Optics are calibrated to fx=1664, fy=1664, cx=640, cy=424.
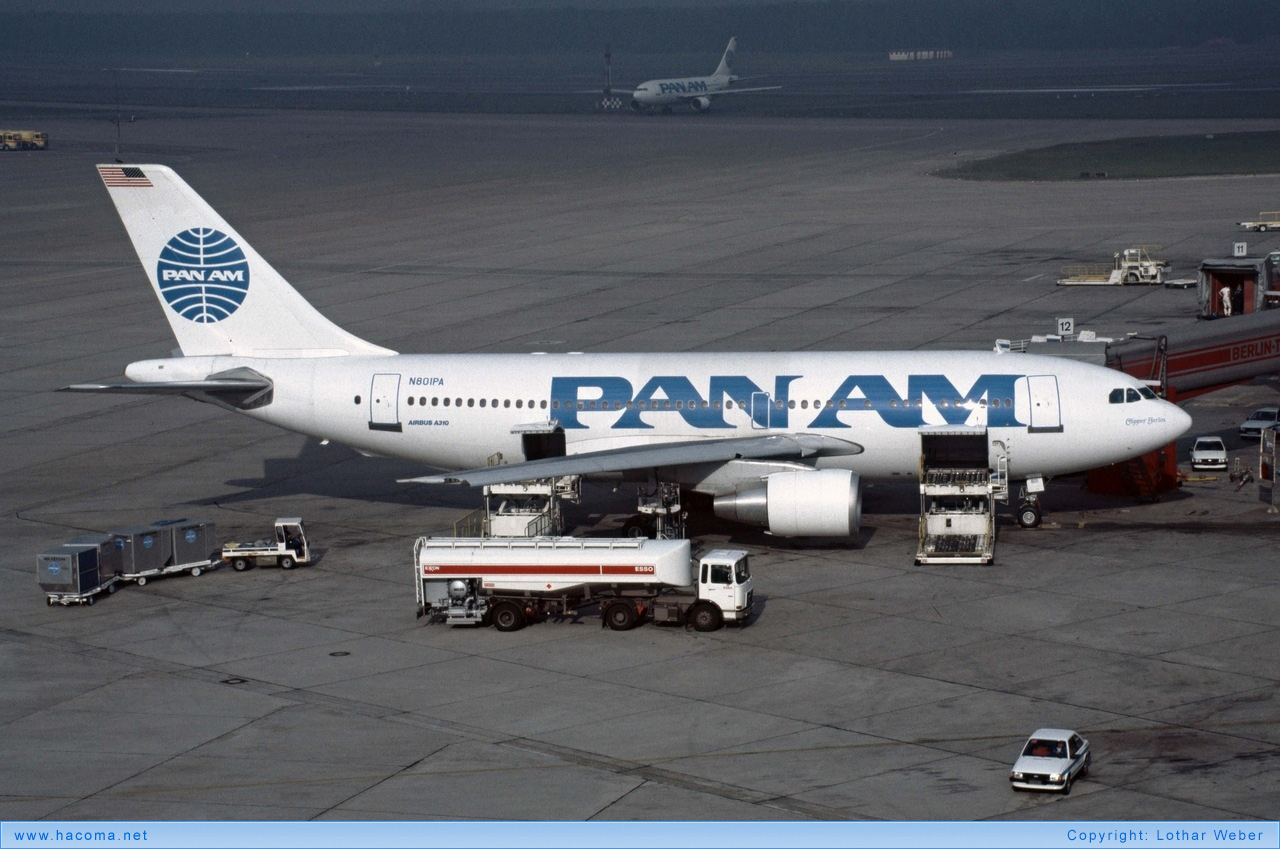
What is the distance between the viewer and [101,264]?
108 m

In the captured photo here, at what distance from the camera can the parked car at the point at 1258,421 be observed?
58.1m

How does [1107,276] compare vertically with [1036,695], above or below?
above

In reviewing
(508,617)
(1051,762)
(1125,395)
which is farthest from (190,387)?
(1051,762)

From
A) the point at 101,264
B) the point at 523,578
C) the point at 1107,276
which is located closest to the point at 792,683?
the point at 523,578

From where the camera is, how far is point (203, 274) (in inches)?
2062

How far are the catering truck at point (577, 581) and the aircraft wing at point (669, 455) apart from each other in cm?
415

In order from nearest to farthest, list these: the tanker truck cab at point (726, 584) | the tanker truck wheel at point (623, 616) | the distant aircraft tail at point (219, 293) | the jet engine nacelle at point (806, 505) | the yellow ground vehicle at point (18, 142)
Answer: the tanker truck cab at point (726, 584) → the tanker truck wheel at point (623, 616) → the jet engine nacelle at point (806, 505) → the distant aircraft tail at point (219, 293) → the yellow ground vehicle at point (18, 142)

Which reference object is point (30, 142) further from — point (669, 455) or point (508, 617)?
point (508, 617)

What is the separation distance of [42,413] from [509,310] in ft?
87.9

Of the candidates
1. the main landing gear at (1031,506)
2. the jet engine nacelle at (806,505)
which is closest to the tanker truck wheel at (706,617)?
the jet engine nacelle at (806,505)

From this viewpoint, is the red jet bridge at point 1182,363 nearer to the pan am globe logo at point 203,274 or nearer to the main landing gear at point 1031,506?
the main landing gear at point 1031,506

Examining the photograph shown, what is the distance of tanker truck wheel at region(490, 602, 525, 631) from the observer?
4016 cm

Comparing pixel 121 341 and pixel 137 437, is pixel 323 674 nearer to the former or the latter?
pixel 137 437

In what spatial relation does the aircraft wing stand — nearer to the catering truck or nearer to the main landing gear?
the catering truck
